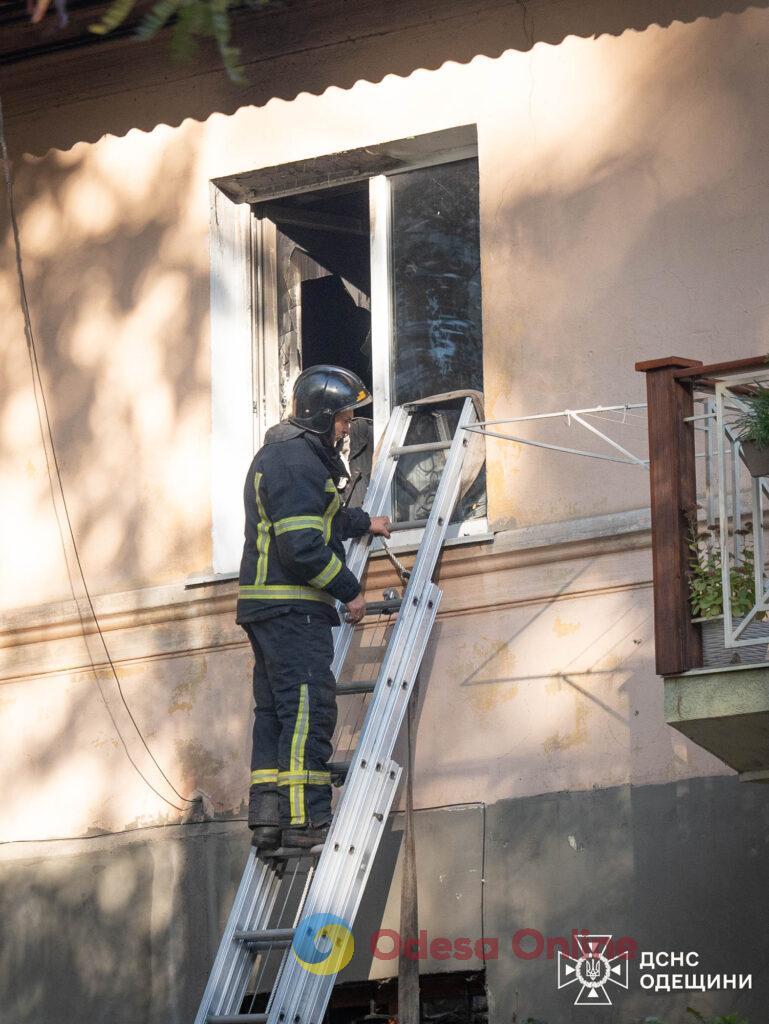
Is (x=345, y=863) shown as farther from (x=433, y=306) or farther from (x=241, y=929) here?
(x=433, y=306)

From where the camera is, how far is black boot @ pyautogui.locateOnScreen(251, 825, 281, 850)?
6133 mm

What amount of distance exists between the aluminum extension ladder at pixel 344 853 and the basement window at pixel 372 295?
0.72m

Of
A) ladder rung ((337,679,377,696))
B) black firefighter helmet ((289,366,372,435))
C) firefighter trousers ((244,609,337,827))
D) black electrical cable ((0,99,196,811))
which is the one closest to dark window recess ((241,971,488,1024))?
firefighter trousers ((244,609,337,827))

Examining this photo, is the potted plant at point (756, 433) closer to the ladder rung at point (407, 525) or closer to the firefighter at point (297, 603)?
the firefighter at point (297, 603)

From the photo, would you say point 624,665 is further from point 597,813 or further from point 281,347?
point 281,347

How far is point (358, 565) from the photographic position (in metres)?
7.02

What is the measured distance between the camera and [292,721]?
616cm

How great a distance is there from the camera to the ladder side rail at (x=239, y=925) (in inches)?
234

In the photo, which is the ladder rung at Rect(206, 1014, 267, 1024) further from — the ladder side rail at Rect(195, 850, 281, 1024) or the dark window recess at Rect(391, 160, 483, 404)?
the dark window recess at Rect(391, 160, 483, 404)

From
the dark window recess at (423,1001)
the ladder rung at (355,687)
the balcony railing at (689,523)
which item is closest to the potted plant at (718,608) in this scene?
the balcony railing at (689,523)

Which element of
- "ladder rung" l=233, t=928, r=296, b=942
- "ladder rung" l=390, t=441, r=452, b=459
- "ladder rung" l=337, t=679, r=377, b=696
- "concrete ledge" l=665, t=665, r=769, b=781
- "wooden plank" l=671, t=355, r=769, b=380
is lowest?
"ladder rung" l=233, t=928, r=296, b=942

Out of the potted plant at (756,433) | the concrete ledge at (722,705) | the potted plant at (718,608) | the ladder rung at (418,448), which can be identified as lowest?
the concrete ledge at (722,705)

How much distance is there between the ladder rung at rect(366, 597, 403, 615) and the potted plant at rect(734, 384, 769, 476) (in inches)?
67.7

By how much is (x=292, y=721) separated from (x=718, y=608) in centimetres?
167
